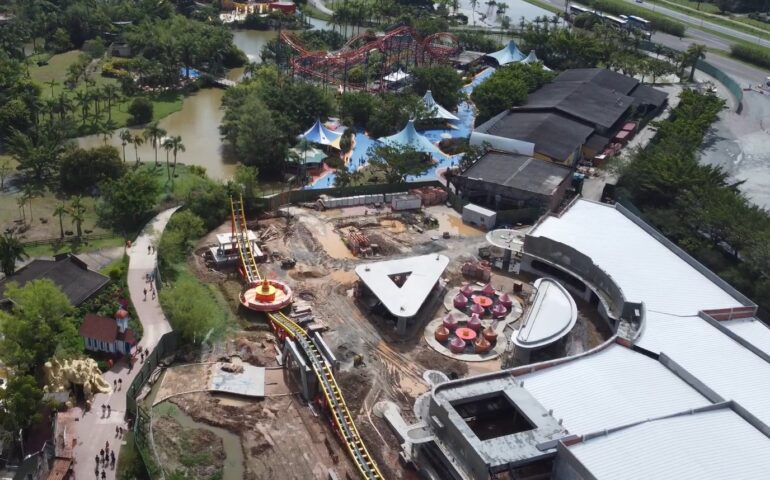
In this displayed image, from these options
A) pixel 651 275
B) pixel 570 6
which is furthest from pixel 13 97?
pixel 570 6

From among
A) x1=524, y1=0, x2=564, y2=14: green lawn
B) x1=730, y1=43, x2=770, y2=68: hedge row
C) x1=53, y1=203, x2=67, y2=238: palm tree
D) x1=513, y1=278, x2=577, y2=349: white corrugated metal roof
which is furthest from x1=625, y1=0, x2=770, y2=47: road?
x1=53, y1=203, x2=67, y2=238: palm tree

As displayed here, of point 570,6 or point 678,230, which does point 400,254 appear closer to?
point 678,230

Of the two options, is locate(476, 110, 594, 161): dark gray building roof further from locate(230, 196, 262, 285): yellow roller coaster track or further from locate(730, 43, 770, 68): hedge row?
locate(730, 43, 770, 68): hedge row

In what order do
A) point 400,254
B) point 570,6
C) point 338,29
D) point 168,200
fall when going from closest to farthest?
point 400,254
point 168,200
point 338,29
point 570,6

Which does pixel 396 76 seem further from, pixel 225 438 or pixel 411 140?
pixel 225 438

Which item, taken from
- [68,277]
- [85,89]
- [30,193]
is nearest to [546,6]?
[85,89]

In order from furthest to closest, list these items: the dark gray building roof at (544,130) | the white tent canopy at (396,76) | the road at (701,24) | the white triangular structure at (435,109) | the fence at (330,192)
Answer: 1. the road at (701,24)
2. the white tent canopy at (396,76)
3. the white triangular structure at (435,109)
4. the dark gray building roof at (544,130)
5. the fence at (330,192)

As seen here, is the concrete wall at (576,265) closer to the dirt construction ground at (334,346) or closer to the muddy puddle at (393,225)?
the dirt construction ground at (334,346)

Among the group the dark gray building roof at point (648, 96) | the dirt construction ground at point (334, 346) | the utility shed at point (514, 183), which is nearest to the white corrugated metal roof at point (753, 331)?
the dirt construction ground at point (334, 346)
